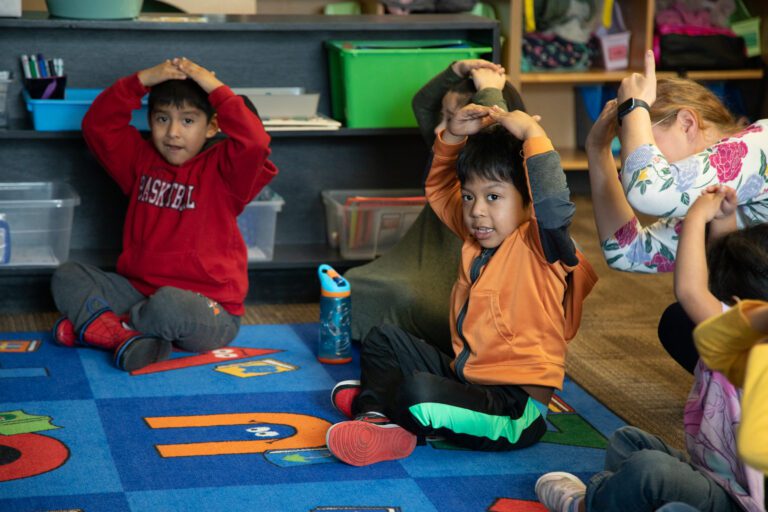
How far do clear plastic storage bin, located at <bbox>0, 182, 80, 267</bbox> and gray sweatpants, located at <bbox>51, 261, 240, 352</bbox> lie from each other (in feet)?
0.65

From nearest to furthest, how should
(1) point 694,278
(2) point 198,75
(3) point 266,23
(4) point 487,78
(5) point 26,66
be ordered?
(1) point 694,278 → (4) point 487,78 → (2) point 198,75 → (5) point 26,66 → (3) point 266,23

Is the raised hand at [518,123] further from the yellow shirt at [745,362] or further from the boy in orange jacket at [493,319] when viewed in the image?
the yellow shirt at [745,362]

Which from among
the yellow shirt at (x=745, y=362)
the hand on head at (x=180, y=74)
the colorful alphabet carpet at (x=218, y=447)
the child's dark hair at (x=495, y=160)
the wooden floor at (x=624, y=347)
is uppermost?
the hand on head at (x=180, y=74)

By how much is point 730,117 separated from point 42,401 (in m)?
1.45

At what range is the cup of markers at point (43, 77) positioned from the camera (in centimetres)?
272

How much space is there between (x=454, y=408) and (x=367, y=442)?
6.7 inches

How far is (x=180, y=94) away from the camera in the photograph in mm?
2521

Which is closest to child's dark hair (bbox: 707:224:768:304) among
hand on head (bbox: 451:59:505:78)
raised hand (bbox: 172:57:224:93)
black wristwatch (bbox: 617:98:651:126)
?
black wristwatch (bbox: 617:98:651:126)

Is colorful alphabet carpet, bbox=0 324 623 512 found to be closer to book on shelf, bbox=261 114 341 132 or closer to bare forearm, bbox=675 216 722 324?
bare forearm, bbox=675 216 722 324

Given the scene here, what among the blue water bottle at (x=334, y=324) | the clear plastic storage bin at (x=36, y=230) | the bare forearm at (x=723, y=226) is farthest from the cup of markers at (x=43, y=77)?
the bare forearm at (x=723, y=226)

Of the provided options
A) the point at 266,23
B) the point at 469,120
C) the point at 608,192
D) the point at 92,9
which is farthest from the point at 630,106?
the point at 92,9

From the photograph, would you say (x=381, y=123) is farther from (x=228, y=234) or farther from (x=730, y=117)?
(x=730, y=117)

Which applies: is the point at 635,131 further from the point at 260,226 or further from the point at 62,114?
the point at 62,114

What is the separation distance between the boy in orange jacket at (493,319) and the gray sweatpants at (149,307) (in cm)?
52
